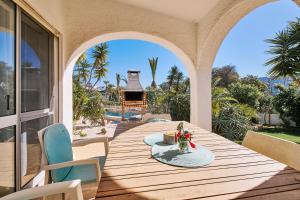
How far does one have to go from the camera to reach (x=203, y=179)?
3.46 feet

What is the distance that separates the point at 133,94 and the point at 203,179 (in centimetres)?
997

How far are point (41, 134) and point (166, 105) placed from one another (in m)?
5.39

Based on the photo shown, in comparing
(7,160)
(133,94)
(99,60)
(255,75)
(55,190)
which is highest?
(255,75)

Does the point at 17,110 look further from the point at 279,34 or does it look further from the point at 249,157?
the point at 279,34

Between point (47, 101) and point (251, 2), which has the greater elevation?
point (251, 2)

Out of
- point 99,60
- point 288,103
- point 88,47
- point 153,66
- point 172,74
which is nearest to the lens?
point 88,47

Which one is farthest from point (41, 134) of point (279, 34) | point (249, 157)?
point (279, 34)

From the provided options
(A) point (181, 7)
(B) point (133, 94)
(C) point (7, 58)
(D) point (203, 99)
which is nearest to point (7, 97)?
(C) point (7, 58)

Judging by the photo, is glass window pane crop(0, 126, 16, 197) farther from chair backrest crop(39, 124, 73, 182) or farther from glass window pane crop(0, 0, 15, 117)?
chair backrest crop(39, 124, 73, 182)

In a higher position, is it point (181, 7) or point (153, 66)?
point (153, 66)

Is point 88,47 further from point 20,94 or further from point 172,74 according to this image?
point 172,74

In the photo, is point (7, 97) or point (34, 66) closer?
point (7, 97)

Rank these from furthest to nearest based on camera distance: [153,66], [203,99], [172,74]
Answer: [172,74] → [153,66] → [203,99]

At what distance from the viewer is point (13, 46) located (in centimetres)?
191
